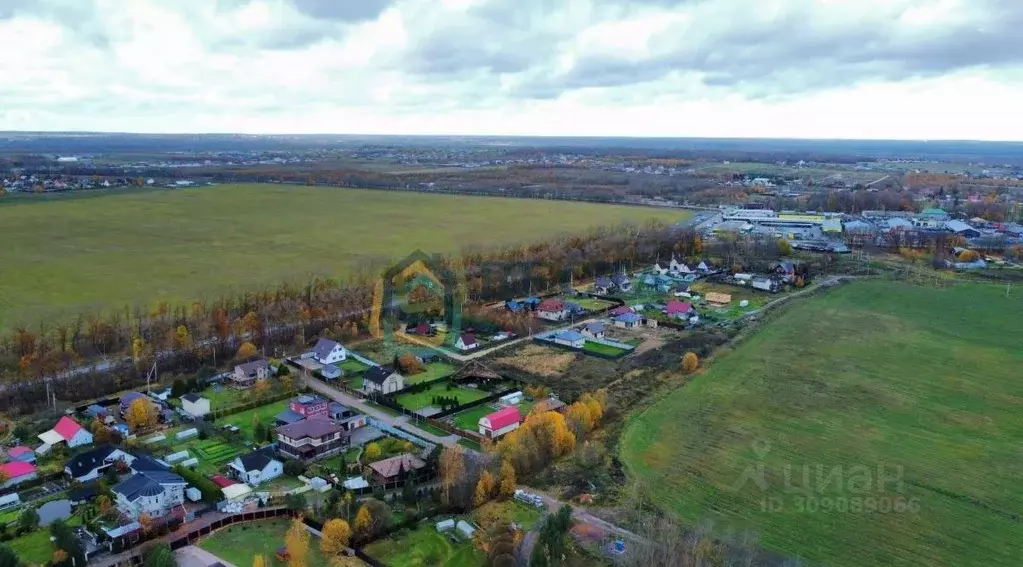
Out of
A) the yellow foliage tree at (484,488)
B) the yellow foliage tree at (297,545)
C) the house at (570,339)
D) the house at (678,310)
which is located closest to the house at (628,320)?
the house at (678,310)

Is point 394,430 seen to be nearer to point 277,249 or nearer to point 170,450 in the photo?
point 170,450

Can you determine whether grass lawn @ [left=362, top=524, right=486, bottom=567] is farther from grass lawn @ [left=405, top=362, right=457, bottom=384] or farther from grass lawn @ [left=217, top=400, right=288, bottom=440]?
grass lawn @ [left=405, top=362, right=457, bottom=384]

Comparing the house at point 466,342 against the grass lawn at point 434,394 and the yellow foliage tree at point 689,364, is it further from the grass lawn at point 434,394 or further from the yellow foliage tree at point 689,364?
the yellow foliage tree at point 689,364

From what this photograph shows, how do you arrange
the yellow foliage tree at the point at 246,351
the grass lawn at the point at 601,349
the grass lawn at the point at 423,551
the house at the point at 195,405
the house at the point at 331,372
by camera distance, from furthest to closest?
the grass lawn at the point at 601,349 < the yellow foliage tree at the point at 246,351 < the house at the point at 331,372 < the house at the point at 195,405 < the grass lawn at the point at 423,551

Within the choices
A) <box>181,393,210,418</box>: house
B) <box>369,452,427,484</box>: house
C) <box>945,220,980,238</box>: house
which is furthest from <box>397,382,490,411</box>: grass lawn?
<box>945,220,980,238</box>: house

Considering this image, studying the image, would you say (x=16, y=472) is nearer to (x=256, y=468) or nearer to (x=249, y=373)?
(x=256, y=468)

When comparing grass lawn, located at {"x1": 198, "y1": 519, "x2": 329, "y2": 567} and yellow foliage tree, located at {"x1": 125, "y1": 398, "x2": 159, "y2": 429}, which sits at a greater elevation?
yellow foliage tree, located at {"x1": 125, "y1": 398, "x2": 159, "y2": 429}

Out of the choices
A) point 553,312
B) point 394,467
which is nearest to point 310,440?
point 394,467
